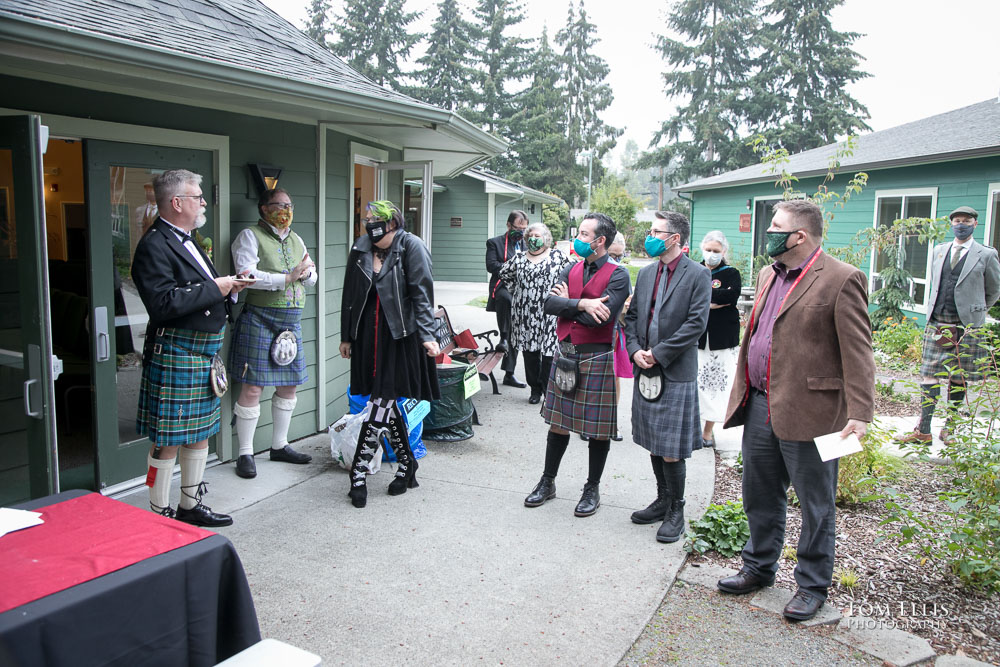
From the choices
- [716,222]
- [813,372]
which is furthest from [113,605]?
[716,222]

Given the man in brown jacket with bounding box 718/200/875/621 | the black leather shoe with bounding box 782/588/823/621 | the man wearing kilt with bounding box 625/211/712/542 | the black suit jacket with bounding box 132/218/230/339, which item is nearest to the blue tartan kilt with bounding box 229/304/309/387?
the black suit jacket with bounding box 132/218/230/339

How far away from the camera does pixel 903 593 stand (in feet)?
11.8

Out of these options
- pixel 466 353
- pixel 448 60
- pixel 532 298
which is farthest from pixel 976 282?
pixel 448 60

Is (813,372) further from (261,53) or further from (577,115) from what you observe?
(577,115)

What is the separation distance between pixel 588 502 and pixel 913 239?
9.33 m

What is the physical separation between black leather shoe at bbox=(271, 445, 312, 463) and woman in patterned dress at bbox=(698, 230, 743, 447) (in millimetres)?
2864

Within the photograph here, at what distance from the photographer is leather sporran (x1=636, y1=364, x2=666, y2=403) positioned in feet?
13.5

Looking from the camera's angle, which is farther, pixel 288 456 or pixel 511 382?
pixel 511 382

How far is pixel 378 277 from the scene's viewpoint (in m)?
4.51

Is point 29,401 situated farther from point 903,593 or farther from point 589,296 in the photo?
point 903,593

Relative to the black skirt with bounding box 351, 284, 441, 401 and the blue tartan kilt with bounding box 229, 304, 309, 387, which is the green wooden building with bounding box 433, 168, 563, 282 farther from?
the black skirt with bounding box 351, 284, 441, 401

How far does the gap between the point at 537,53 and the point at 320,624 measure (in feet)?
140

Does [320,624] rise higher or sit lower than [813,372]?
lower

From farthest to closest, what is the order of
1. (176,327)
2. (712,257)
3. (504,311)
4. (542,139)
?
(542,139) < (504,311) < (712,257) < (176,327)
